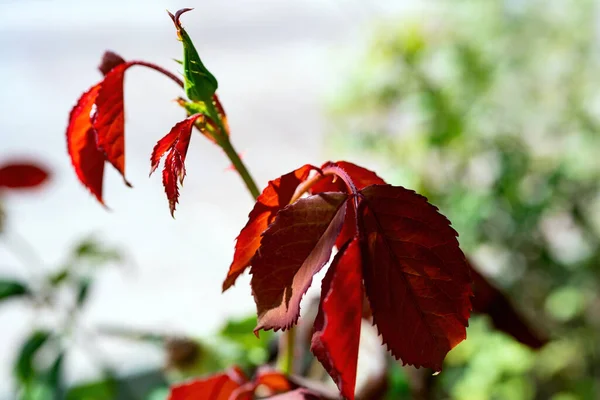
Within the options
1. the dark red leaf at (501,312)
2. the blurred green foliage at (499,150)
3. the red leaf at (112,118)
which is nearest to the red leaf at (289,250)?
the red leaf at (112,118)

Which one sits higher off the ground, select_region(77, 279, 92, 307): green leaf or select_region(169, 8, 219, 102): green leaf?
select_region(169, 8, 219, 102): green leaf

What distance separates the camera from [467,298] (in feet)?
0.95

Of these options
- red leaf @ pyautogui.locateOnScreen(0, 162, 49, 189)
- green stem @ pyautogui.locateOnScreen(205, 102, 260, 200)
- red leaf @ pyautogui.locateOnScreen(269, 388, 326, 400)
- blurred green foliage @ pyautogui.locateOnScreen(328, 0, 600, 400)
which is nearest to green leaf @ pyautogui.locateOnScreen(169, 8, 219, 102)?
green stem @ pyautogui.locateOnScreen(205, 102, 260, 200)

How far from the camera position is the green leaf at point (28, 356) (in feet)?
2.42

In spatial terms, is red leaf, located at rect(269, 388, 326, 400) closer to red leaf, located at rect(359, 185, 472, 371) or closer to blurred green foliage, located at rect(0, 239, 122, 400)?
red leaf, located at rect(359, 185, 472, 371)

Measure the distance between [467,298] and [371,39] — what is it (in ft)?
3.05

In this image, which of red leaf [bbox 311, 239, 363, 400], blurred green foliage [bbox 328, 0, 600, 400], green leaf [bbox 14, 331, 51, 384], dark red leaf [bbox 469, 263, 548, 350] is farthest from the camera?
blurred green foliage [bbox 328, 0, 600, 400]

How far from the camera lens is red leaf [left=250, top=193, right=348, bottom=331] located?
30cm

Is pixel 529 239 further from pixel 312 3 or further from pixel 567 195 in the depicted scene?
pixel 312 3

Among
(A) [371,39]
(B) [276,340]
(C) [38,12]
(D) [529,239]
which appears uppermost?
(C) [38,12]

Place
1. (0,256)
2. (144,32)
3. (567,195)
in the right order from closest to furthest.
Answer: (567,195)
(0,256)
(144,32)

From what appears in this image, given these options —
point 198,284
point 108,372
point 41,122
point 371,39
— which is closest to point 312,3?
point 41,122

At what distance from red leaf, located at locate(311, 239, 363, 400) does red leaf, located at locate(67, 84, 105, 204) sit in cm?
16

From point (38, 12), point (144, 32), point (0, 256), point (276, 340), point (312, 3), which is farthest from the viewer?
point (38, 12)
